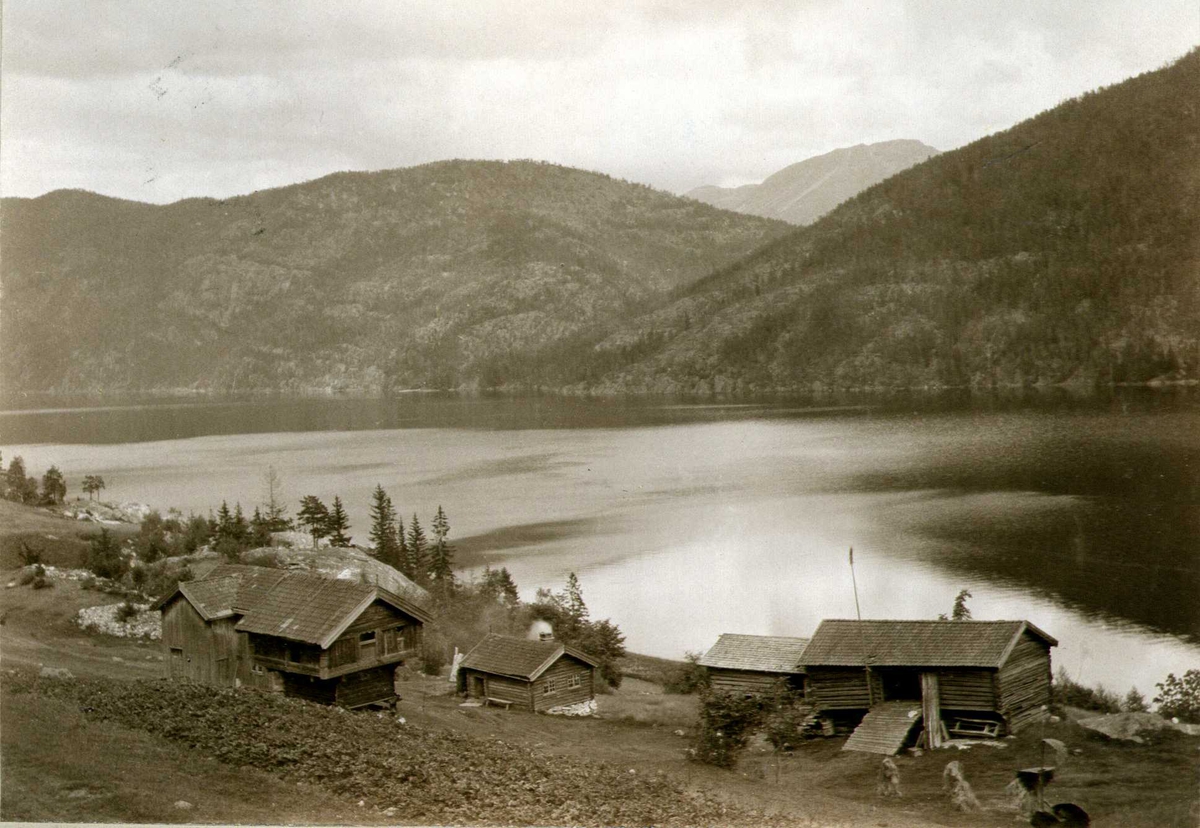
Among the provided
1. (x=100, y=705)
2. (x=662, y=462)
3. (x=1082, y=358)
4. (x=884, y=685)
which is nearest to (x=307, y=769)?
(x=100, y=705)

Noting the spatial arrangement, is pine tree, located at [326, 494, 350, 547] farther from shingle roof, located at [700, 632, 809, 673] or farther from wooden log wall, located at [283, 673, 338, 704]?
shingle roof, located at [700, 632, 809, 673]

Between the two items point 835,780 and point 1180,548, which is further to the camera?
point 1180,548

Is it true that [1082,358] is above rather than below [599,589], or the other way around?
above

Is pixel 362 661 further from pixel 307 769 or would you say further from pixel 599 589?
pixel 599 589

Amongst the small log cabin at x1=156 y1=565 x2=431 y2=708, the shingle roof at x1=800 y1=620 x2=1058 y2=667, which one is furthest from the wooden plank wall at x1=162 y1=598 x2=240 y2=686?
the shingle roof at x1=800 y1=620 x2=1058 y2=667

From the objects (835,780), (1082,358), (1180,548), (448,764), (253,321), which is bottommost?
(835,780)

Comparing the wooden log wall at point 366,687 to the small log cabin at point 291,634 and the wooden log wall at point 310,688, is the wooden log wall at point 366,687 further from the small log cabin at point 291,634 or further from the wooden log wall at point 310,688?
the wooden log wall at point 310,688
